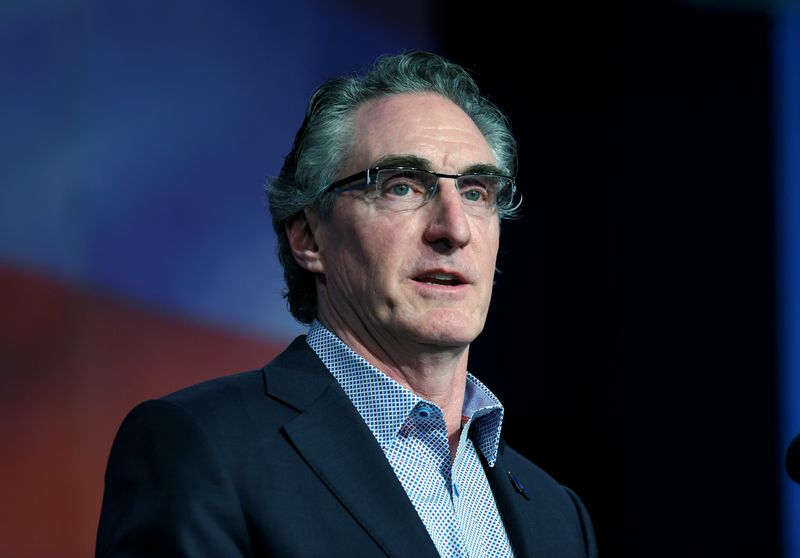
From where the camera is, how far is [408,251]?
1.84 m

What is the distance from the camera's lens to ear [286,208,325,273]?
6.53 ft

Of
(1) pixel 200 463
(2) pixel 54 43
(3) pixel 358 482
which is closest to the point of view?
(1) pixel 200 463

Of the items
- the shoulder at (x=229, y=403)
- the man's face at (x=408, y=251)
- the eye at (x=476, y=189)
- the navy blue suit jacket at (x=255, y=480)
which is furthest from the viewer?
the eye at (x=476, y=189)

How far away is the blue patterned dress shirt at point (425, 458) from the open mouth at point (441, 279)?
0.18 m

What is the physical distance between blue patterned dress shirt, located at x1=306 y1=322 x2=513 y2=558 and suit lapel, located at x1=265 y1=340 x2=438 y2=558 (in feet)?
0.13

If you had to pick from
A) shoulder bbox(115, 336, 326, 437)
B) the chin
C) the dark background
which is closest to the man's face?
the chin

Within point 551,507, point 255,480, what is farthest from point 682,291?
point 255,480

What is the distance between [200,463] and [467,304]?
0.57m

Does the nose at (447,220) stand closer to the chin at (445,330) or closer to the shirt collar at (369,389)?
the chin at (445,330)

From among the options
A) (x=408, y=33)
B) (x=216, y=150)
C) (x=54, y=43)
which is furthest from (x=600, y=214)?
Answer: (x=54, y=43)

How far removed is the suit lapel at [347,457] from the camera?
1.61 metres

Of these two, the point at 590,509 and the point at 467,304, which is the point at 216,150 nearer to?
the point at 467,304

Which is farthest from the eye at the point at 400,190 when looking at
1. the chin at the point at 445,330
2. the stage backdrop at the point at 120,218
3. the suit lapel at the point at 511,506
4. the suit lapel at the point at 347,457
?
the stage backdrop at the point at 120,218

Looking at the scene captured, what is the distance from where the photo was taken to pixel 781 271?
3287 millimetres
